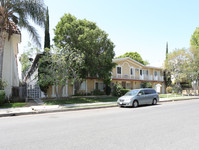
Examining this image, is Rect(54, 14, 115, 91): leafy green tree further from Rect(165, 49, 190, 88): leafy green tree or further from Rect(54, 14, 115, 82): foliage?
Rect(165, 49, 190, 88): leafy green tree

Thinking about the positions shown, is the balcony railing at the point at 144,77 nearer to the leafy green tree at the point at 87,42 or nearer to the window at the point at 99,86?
the window at the point at 99,86

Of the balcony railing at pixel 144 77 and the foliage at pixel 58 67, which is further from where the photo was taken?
the balcony railing at pixel 144 77

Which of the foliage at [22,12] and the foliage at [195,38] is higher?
the foliage at [195,38]

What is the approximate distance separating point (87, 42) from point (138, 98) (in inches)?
335

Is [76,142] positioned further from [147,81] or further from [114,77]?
[147,81]

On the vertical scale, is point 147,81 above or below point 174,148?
above

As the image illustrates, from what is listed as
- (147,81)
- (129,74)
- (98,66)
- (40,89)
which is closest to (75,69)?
(98,66)

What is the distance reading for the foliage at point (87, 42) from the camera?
19.3 meters

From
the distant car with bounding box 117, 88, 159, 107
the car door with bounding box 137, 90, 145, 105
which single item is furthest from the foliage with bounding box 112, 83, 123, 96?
the car door with bounding box 137, 90, 145, 105

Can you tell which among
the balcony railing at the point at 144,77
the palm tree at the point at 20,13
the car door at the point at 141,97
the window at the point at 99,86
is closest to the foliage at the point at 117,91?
the window at the point at 99,86

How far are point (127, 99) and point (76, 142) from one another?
10.0m

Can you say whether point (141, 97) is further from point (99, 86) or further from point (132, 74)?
point (132, 74)

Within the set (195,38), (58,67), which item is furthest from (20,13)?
(195,38)

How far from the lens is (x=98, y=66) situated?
2038cm
